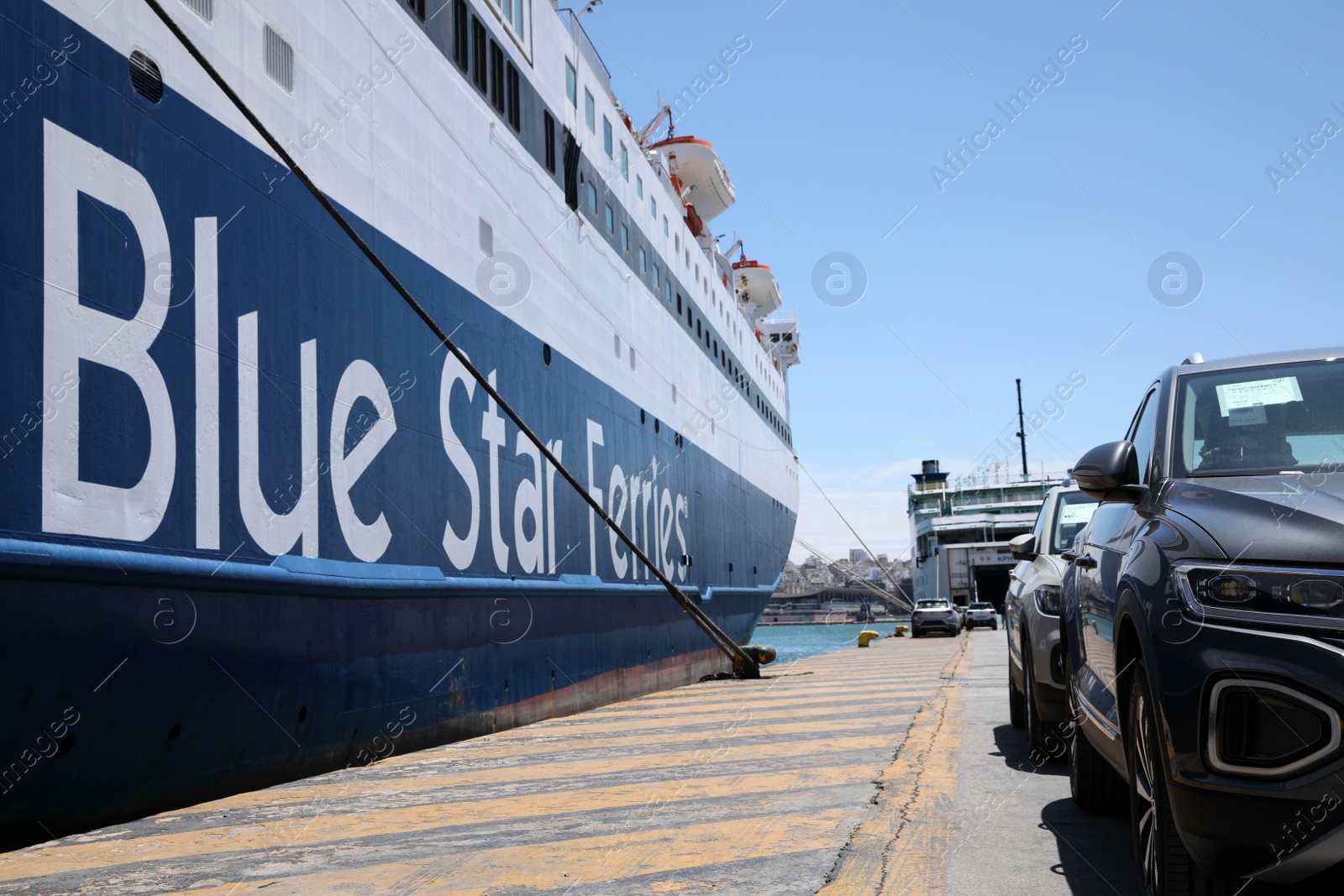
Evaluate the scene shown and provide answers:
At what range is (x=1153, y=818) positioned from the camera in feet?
10.2

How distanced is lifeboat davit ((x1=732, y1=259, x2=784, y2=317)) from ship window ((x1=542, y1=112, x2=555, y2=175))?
65.9ft

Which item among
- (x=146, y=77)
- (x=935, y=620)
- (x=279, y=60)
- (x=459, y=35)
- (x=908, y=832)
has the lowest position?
(x=908, y=832)

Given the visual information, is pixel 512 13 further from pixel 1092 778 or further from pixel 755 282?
pixel 755 282

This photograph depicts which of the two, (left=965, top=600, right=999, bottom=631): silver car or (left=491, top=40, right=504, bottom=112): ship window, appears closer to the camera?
(left=491, top=40, right=504, bottom=112): ship window

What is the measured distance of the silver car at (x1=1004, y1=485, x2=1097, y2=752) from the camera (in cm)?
605

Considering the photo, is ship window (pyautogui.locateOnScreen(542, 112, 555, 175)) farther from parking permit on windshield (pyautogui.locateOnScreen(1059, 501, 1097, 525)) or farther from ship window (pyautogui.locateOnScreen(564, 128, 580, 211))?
parking permit on windshield (pyautogui.locateOnScreen(1059, 501, 1097, 525))

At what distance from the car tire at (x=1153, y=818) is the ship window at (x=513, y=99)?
10.1 metres

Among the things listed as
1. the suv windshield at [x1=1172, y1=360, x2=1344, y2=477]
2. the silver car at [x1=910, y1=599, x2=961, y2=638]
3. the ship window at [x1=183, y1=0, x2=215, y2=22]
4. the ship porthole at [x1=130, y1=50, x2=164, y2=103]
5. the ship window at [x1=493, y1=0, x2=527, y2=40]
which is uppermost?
the ship window at [x1=493, y1=0, x2=527, y2=40]

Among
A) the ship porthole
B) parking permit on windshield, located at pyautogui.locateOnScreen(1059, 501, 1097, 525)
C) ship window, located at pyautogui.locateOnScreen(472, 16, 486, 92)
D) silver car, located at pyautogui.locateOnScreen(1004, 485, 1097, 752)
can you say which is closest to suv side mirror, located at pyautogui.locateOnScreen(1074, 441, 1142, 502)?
silver car, located at pyautogui.locateOnScreen(1004, 485, 1097, 752)

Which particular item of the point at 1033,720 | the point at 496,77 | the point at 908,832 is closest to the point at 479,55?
the point at 496,77

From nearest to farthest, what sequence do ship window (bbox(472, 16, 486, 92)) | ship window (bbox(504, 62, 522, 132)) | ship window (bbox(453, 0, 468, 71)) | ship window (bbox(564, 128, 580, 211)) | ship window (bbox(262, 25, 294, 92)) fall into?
ship window (bbox(262, 25, 294, 92))
ship window (bbox(453, 0, 468, 71))
ship window (bbox(472, 16, 486, 92))
ship window (bbox(504, 62, 522, 132))
ship window (bbox(564, 128, 580, 211))

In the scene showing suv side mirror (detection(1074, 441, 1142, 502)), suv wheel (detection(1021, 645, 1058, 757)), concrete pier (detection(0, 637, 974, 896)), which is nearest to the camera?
suv side mirror (detection(1074, 441, 1142, 502))

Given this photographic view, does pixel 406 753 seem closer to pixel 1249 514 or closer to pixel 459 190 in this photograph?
pixel 459 190

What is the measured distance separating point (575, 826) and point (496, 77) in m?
8.81
